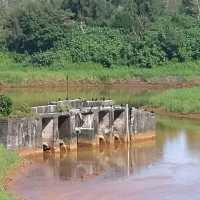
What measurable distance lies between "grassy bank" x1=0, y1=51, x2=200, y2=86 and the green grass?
17231mm

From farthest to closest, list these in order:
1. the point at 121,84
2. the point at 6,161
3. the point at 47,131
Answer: the point at 121,84
the point at 47,131
the point at 6,161

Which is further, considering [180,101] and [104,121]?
[180,101]

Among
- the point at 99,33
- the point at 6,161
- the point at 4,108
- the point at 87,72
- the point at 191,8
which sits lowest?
the point at 6,161

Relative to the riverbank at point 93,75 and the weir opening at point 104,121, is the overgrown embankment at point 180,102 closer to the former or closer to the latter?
the weir opening at point 104,121

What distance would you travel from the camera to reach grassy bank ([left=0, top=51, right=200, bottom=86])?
248 feet

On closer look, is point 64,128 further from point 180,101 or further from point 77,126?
point 180,101

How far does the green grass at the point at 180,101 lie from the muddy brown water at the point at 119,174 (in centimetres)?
1024

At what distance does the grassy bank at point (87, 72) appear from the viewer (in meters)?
75.6

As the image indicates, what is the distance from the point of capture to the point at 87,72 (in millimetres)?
78750

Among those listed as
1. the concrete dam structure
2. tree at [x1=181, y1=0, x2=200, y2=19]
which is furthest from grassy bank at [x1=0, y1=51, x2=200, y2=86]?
the concrete dam structure

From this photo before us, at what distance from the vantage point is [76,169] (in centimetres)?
3603

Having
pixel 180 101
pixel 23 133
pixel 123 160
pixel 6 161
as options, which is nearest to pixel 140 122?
pixel 123 160

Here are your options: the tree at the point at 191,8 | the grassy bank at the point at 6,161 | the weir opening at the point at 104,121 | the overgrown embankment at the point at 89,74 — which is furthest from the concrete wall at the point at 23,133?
the tree at the point at 191,8

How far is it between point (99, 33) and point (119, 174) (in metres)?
53.5
